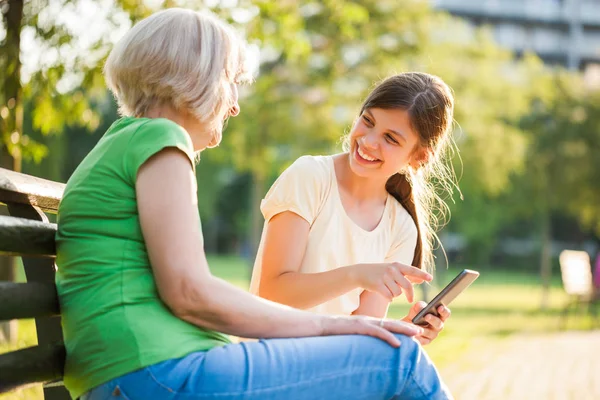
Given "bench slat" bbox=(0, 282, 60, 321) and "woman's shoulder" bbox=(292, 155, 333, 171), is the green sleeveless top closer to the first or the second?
"bench slat" bbox=(0, 282, 60, 321)

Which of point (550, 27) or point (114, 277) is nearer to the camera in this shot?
point (114, 277)

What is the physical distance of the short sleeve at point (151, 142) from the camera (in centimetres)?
210

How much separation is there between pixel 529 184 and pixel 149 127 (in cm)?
2189

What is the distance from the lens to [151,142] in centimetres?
211

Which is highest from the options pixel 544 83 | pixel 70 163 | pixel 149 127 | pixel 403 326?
pixel 149 127

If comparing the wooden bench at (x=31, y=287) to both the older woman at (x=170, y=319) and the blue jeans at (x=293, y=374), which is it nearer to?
the older woman at (x=170, y=319)

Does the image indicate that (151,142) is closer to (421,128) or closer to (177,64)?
(177,64)

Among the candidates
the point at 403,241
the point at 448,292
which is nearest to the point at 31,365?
the point at 448,292

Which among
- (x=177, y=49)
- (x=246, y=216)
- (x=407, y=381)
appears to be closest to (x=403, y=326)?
(x=407, y=381)

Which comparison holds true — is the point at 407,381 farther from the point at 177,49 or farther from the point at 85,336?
the point at 177,49

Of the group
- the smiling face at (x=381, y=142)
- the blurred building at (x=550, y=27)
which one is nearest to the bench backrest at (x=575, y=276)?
the smiling face at (x=381, y=142)

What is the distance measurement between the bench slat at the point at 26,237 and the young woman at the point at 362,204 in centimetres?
→ 106

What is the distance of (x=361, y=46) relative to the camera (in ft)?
58.1

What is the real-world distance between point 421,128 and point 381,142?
0.19 m
